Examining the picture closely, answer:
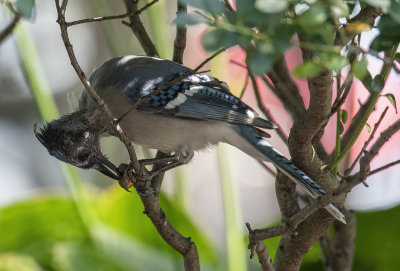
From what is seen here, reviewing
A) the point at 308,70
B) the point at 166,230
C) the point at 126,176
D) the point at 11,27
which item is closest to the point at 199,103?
the point at 126,176

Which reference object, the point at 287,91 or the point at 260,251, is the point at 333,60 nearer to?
the point at 260,251

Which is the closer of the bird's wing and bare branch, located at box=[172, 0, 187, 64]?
bare branch, located at box=[172, 0, 187, 64]

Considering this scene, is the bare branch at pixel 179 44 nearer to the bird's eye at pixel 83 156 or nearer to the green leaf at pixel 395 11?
the bird's eye at pixel 83 156

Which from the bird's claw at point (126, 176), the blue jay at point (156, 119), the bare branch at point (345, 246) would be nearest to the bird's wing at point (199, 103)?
the blue jay at point (156, 119)

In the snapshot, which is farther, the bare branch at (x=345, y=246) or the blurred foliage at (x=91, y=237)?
the blurred foliage at (x=91, y=237)

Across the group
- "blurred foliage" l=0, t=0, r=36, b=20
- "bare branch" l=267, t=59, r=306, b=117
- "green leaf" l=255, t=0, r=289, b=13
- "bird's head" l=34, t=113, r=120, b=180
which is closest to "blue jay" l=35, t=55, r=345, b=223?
"bird's head" l=34, t=113, r=120, b=180

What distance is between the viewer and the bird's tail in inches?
50.8

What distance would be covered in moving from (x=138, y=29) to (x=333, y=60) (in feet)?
2.68

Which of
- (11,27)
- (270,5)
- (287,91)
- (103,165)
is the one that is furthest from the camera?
(103,165)

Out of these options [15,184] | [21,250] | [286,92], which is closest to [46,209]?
[21,250]

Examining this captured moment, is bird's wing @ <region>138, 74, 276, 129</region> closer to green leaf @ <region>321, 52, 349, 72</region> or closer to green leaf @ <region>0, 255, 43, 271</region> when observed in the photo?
green leaf @ <region>0, 255, 43, 271</region>

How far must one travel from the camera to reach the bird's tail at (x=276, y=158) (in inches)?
50.8

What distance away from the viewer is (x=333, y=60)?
79 cm

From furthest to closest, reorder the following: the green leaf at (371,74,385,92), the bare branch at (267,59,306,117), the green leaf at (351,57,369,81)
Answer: the bare branch at (267,59,306,117) → the green leaf at (371,74,385,92) → the green leaf at (351,57,369,81)
